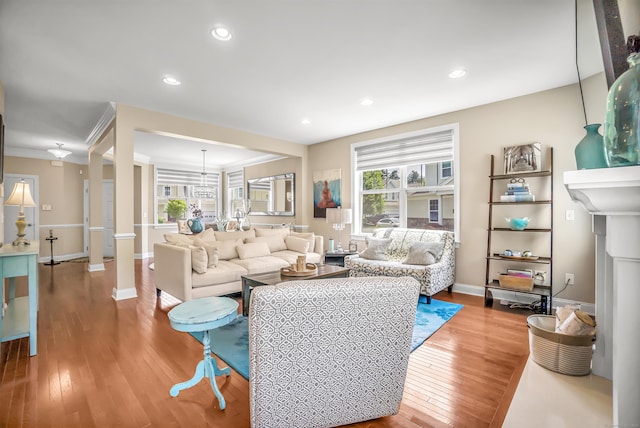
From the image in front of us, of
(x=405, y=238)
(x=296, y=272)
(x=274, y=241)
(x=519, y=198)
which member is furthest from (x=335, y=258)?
(x=519, y=198)

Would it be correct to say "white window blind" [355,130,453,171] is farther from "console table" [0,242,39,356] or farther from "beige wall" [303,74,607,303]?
"console table" [0,242,39,356]

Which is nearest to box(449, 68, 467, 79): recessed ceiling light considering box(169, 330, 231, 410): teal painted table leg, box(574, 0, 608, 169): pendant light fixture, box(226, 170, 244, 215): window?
box(574, 0, 608, 169): pendant light fixture

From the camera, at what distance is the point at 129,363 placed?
226 cm

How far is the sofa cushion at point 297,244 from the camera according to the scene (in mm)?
4950

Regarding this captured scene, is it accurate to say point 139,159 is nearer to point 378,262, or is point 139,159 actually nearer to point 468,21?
point 378,262

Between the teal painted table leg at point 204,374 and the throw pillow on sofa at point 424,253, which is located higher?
the throw pillow on sofa at point 424,253

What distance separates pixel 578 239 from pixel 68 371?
4997mm

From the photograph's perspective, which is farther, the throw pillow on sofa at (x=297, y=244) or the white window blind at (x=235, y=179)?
the white window blind at (x=235, y=179)

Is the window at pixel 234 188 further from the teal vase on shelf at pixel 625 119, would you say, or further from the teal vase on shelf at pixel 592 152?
the teal vase on shelf at pixel 625 119

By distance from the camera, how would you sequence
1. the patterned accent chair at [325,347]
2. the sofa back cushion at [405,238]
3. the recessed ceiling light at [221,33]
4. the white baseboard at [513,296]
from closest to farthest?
the patterned accent chair at [325,347]
the recessed ceiling light at [221,33]
the white baseboard at [513,296]
the sofa back cushion at [405,238]

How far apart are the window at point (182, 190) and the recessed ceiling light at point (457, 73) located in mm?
7297

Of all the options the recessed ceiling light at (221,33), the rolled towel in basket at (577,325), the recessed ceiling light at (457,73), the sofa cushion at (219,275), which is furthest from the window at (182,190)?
the rolled towel in basket at (577,325)

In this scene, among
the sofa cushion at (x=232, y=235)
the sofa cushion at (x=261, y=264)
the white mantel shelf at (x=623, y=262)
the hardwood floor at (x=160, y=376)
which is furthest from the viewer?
the sofa cushion at (x=232, y=235)

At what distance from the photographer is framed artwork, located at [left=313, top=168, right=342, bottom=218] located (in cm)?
569
